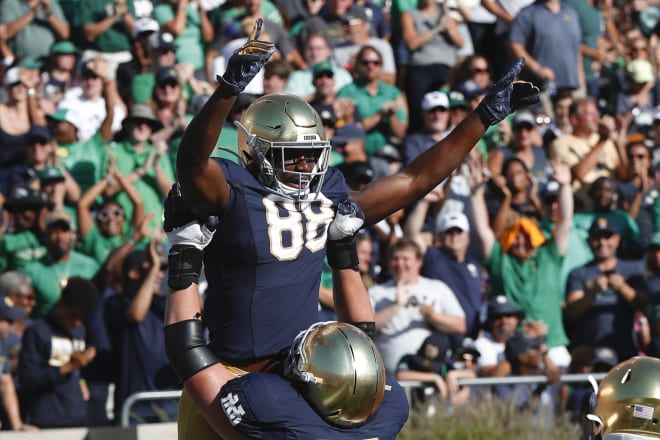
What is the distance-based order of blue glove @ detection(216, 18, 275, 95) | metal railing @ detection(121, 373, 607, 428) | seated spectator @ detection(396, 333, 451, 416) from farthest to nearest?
seated spectator @ detection(396, 333, 451, 416)
metal railing @ detection(121, 373, 607, 428)
blue glove @ detection(216, 18, 275, 95)

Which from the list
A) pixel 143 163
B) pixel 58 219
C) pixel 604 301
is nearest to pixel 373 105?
pixel 143 163

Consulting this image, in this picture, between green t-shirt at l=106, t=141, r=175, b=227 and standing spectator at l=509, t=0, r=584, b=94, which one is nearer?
green t-shirt at l=106, t=141, r=175, b=227

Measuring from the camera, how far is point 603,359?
9.12 m

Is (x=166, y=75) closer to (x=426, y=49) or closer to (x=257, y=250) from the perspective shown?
(x=426, y=49)

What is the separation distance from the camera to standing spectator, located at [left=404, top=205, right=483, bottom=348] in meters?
9.76

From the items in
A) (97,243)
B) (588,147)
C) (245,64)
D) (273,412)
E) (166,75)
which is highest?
(245,64)

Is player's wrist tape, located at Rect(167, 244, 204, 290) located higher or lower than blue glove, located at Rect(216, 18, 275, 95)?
lower

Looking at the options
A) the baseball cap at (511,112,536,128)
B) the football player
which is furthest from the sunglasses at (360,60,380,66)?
the football player

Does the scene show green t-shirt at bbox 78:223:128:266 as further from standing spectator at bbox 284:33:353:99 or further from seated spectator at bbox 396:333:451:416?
seated spectator at bbox 396:333:451:416

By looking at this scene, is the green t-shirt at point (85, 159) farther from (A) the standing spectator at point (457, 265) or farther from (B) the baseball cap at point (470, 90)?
(B) the baseball cap at point (470, 90)

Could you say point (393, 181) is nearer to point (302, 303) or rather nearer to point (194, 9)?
point (302, 303)

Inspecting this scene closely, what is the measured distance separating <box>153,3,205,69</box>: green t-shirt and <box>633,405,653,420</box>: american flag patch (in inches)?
304

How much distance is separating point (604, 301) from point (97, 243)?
387cm

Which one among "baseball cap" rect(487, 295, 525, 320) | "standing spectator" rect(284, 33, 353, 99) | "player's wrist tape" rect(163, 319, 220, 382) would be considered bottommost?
"baseball cap" rect(487, 295, 525, 320)
